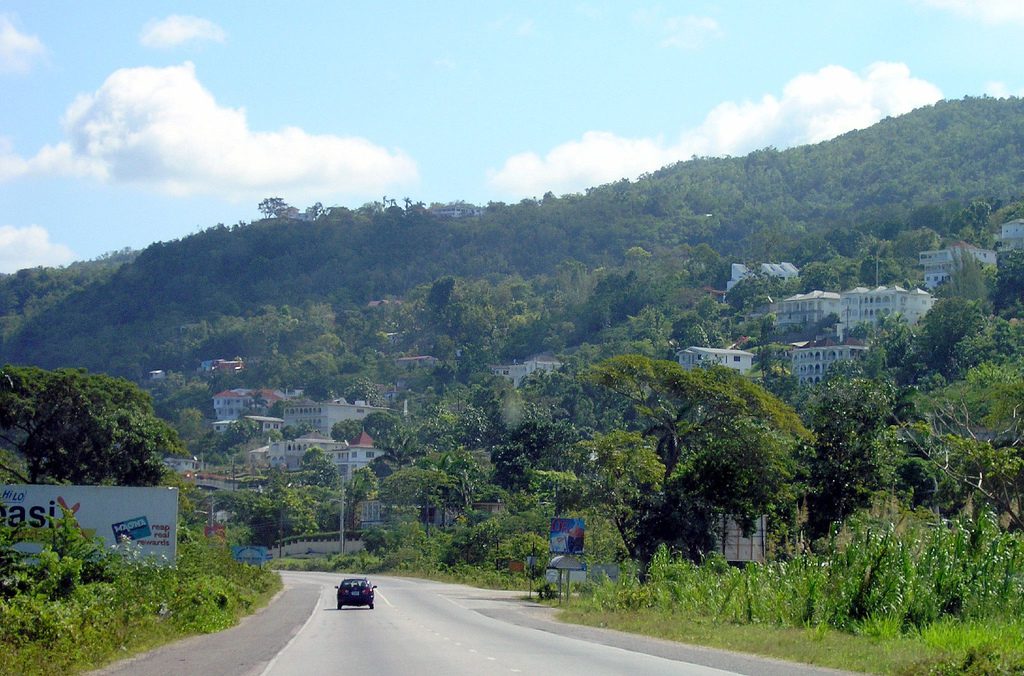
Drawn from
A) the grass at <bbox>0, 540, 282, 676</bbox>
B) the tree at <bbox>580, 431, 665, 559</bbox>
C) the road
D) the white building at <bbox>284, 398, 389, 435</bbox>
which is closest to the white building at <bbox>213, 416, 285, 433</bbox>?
the white building at <bbox>284, 398, 389, 435</bbox>

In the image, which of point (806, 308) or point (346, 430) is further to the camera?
point (346, 430)

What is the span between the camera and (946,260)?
143 meters

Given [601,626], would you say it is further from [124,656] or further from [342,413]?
[342,413]

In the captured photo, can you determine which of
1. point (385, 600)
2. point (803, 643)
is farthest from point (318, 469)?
point (803, 643)

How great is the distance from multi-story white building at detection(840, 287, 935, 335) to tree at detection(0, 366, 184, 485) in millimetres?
94723

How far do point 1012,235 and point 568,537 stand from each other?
397ft

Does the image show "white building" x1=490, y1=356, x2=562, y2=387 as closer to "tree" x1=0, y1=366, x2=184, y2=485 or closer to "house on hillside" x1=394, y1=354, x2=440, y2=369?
"house on hillside" x1=394, y1=354, x2=440, y2=369

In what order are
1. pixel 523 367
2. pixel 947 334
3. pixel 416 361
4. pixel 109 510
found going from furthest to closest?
1. pixel 416 361
2. pixel 523 367
3. pixel 947 334
4. pixel 109 510

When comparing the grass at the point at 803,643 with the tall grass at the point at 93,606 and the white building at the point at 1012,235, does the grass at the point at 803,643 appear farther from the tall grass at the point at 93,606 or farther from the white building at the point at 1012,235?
the white building at the point at 1012,235

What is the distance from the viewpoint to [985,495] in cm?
4084

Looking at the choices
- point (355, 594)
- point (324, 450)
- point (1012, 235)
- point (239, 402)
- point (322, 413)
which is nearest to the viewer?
point (355, 594)

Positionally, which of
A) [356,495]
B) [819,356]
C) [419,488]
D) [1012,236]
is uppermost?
[1012,236]

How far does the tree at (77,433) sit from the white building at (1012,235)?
11828 centimetres

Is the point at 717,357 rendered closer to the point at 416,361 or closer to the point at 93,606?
the point at 416,361
